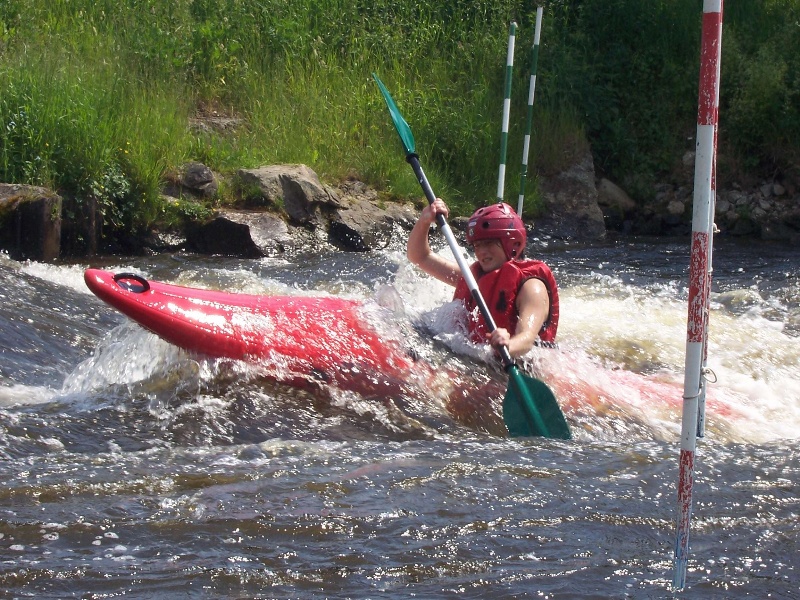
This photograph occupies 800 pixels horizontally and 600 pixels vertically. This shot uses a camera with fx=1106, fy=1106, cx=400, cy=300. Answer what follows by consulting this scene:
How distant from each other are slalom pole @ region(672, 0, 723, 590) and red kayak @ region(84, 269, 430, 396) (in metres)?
1.84

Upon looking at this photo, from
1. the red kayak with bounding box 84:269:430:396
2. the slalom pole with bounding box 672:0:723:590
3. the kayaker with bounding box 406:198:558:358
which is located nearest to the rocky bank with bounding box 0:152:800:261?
the red kayak with bounding box 84:269:430:396

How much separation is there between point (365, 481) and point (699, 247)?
1359 millimetres

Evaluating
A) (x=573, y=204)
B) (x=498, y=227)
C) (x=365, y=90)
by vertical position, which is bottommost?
(x=573, y=204)

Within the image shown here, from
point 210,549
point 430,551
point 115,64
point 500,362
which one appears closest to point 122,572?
point 210,549

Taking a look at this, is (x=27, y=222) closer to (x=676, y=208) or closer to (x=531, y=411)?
(x=531, y=411)

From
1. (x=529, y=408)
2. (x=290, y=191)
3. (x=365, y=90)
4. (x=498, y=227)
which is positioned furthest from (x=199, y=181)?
(x=529, y=408)

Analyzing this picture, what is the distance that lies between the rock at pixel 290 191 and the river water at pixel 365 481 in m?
3.59

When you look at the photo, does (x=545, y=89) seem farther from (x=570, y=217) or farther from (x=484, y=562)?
(x=484, y=562)

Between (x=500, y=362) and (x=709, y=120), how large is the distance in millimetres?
2140

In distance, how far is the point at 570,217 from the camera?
1104cm

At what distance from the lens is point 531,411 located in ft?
13.7

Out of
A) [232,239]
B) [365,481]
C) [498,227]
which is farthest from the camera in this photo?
[232,239]

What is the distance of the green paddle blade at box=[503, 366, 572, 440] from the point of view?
4.15 metres

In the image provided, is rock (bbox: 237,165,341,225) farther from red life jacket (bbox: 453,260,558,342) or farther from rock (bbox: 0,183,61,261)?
Answer: red life jacket (bbox: 453,260,558,342)
